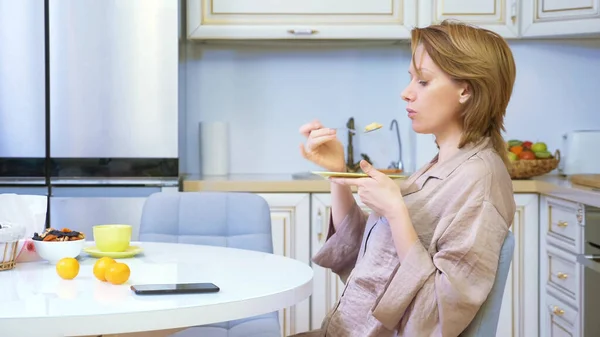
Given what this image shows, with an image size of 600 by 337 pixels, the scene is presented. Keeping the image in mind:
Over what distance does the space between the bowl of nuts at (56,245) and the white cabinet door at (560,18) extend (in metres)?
2.40

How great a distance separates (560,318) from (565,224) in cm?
37

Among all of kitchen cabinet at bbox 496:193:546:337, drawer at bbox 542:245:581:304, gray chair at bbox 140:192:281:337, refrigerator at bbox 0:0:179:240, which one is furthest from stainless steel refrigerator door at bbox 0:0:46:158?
drawer at bbox 542:245:581:304

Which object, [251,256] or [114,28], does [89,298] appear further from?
[114,28]

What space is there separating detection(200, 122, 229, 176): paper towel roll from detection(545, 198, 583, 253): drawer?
1439 mm

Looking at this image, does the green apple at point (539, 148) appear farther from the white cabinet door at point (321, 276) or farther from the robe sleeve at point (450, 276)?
the robe sleeve at point (450, 276)

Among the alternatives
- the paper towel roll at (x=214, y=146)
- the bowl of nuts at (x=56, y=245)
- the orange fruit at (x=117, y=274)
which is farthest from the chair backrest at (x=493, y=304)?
the paper towel roll at (x=214, y=146)

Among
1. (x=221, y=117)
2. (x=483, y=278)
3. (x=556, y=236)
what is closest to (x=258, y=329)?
(x=483, y=278)

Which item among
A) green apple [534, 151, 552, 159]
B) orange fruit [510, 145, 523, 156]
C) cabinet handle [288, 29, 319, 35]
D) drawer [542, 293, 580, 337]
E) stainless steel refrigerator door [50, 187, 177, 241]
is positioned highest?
cabinet handle [288, 29, 319, 35]

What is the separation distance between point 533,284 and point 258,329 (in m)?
1.63

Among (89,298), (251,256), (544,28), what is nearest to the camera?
(89,298)

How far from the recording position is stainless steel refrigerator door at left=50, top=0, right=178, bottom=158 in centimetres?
330

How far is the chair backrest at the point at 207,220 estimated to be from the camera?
2.40 meters

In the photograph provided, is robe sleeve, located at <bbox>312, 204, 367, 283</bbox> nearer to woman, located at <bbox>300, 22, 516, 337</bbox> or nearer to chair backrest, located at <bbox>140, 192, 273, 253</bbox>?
woman, located at <bbox>300, 22, 516, 337</bbox>

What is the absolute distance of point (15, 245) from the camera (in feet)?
5.70
